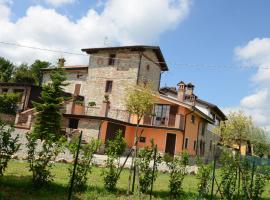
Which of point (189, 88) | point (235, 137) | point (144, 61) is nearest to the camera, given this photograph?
point (235, 137)

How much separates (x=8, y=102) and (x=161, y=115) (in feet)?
48.3

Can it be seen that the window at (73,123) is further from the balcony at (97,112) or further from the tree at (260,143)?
the tree at (260,143)

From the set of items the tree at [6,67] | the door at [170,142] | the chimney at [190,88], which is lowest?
the door at [170,142]

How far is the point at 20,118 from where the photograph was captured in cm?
2902

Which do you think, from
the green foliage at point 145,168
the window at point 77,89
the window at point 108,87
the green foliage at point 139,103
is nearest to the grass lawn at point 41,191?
the green foliage at point 145,168

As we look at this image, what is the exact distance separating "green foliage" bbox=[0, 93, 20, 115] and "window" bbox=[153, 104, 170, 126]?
44.3 feet

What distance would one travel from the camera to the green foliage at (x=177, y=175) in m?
11.1

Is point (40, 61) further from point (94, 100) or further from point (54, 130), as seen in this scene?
point (54, 130)

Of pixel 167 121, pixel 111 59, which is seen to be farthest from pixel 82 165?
pixel 111 59

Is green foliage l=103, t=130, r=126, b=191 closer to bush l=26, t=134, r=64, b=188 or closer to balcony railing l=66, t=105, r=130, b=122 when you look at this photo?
bush l=26, t=134, r=64, b=188

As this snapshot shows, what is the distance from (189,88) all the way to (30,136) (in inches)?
1276

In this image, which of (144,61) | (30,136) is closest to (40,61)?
(144,61)

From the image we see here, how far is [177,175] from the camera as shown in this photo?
36.5 ft

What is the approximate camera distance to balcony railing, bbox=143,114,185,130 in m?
29.7
